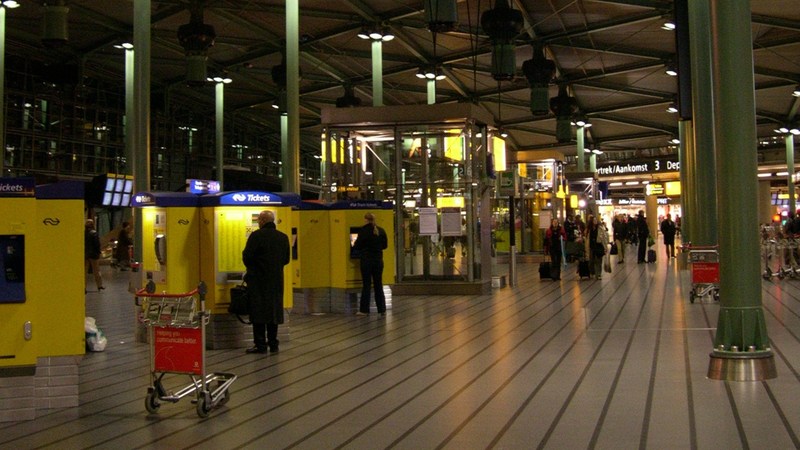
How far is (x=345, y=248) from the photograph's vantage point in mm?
14328

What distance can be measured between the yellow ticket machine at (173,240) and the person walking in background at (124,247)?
16.7m

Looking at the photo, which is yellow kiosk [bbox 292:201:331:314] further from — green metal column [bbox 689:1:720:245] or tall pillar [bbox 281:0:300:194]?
green metal column [bbox 689:1:720:245]

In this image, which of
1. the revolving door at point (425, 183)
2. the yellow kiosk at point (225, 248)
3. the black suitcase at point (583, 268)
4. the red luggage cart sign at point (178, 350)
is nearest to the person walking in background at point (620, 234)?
the black suitcase at point (583, 268)

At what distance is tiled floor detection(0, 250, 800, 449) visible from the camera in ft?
18.2

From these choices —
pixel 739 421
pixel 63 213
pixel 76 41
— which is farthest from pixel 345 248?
pixel 76 41

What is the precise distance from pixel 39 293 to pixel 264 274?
3025mm

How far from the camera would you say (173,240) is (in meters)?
10.2

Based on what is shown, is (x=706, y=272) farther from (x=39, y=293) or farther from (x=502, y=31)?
(x=39, y=293)

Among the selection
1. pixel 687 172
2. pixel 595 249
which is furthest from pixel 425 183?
pixel 687 172

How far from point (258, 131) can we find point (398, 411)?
3943 centimetres

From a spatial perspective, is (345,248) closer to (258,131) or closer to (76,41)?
(76,41)

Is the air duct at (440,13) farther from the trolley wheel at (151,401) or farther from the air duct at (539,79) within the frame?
the trolley wheel at (151,401)

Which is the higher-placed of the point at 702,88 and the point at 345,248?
the point at 702,88

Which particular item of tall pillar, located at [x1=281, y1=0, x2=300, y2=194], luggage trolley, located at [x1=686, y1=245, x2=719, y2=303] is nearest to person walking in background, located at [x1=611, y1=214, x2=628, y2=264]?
tall pillar, located at [x1=281, y1=0, x2=300, y2=194]
